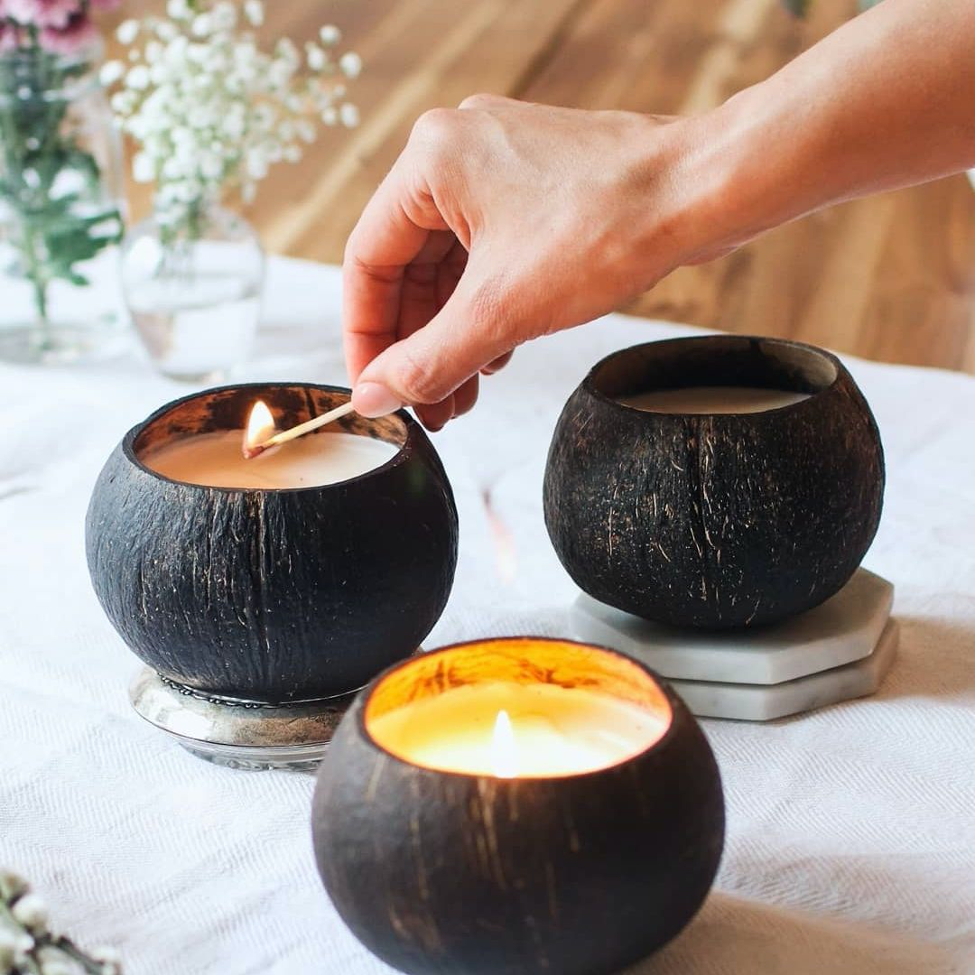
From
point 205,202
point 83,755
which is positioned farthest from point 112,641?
point 205,202

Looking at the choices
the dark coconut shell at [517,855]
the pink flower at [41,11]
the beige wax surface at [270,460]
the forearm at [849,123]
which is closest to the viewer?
the dark coconut shell at [517,855]

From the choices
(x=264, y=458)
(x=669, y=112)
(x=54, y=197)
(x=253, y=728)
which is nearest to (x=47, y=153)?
(x=54, y=197)

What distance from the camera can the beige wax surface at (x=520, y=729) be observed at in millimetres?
493

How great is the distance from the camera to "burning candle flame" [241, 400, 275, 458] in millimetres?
671

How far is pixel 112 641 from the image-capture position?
2.45 ft

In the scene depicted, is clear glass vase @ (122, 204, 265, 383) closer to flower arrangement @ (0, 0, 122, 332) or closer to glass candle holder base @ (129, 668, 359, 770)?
flower arrangement @ (0, 0, 122, 332)

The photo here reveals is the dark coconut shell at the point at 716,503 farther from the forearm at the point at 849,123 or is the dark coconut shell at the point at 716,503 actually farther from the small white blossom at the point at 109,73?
the small white blossom at the point at 109,73

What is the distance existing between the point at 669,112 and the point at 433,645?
1.46m

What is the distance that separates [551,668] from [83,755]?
0.24 metres

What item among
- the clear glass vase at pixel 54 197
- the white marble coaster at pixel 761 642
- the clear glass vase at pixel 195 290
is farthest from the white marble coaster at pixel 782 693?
the clear glass vase at pixel 54 197

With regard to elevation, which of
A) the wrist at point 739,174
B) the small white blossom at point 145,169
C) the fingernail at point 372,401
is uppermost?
the wrist at point 739,174

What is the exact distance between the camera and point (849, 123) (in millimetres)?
563

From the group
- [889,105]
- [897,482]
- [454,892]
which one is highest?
[889,105]

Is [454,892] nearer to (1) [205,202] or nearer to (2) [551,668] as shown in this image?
(2) [551,668]
